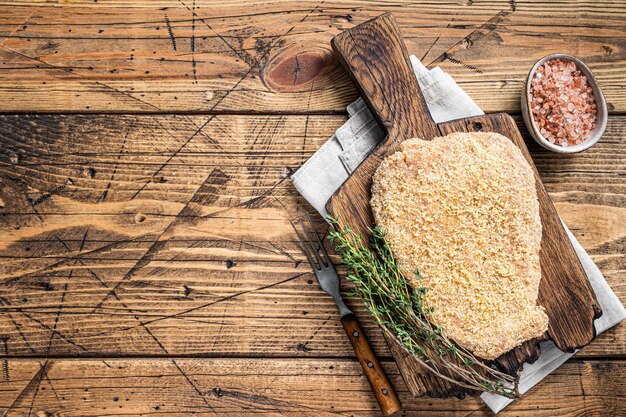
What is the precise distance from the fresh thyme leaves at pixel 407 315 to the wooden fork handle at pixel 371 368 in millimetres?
106

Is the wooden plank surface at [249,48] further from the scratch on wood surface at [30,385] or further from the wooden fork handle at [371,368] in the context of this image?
the scratch on wood surface at [30,385]

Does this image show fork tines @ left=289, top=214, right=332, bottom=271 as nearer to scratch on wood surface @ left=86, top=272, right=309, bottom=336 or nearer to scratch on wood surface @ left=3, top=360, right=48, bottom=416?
scratch on wood surface @ left=86, top=272, right=309, bottom=336

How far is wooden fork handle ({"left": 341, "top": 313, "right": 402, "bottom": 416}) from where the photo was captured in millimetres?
1347

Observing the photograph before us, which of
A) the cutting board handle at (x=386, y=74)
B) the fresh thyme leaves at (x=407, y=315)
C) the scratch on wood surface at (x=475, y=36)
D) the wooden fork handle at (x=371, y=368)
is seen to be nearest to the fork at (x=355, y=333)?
the wooden fork handle at (x=371, y=368)

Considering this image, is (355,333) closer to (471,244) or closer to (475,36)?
(471,244)

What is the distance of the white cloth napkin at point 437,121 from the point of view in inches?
54.3

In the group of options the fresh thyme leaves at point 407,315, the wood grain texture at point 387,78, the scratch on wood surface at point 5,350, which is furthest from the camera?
the scratch on wood surface at point 5,350

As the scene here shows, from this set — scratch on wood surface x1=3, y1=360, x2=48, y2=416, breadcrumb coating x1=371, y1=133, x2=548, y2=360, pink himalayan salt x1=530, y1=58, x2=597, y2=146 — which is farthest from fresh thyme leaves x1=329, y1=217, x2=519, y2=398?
scratch on wood surface x1=3, y1=360, x2=48, y2=416

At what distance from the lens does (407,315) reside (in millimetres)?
1227

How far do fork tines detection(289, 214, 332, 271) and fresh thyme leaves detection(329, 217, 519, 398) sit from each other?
4.8 inches

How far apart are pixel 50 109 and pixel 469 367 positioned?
128 centimetres

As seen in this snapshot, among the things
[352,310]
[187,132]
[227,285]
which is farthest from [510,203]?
[187,132]

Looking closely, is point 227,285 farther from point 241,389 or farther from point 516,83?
point 516,83

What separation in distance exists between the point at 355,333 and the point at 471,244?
1.24 feet
